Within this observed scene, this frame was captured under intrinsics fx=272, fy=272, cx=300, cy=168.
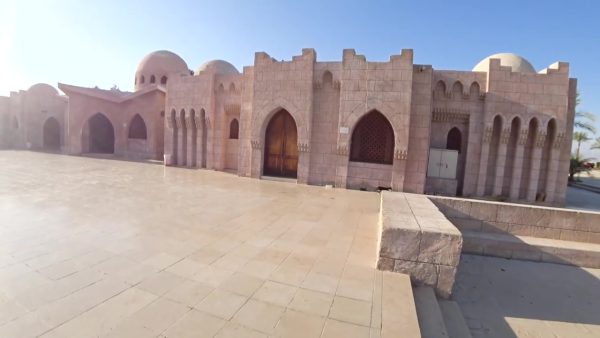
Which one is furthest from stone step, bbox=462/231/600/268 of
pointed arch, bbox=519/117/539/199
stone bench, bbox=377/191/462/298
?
pointed arch, bbox=519/117/539/199

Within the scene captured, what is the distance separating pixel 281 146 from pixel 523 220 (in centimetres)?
918

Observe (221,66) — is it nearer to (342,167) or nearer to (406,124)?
(342,167)

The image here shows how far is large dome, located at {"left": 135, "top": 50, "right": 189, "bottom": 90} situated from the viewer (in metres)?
23.7

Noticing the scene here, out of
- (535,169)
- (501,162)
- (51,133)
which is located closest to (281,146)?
(501,162)

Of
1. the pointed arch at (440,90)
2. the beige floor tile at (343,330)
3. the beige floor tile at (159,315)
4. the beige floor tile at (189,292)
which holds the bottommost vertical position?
the beige floor tile at (159,315)

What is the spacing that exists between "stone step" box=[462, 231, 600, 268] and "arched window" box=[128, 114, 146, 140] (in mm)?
20763

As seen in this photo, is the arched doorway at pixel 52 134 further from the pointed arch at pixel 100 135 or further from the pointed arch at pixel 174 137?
the pointed arch at pixel 174 137

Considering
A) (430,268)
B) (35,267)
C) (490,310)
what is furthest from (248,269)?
(490,310)

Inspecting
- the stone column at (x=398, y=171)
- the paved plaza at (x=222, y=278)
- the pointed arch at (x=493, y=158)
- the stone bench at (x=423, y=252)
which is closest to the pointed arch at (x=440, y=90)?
the pointed arch at (x=493, y=158)

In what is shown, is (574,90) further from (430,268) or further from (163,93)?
(163,93)

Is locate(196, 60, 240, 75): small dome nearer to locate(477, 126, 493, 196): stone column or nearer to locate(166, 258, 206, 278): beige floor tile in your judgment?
locate(477, 126, 493, 196): stone column

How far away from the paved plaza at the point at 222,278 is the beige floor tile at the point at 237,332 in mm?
13

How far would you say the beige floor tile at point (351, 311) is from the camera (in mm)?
2510

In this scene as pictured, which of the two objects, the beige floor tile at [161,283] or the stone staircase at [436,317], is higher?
the beige floor tile at [161,283]
